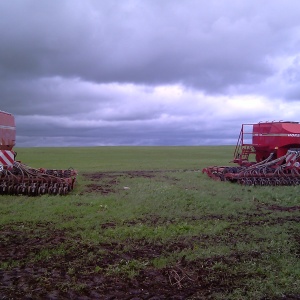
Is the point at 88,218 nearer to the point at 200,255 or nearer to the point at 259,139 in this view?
the point at 200,255

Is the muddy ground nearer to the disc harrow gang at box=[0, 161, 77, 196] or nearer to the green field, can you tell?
the green field

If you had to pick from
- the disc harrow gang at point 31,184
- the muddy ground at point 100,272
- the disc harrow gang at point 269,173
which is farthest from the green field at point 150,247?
the disc harrow gang at point 269,173

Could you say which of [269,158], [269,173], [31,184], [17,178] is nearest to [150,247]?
[31,184]

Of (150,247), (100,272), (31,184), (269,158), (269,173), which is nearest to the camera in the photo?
(100,272)

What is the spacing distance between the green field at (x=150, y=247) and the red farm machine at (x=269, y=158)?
4.36 metres

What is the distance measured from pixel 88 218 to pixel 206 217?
2977 mm

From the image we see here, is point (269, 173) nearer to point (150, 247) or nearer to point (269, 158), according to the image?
point (269, 158)

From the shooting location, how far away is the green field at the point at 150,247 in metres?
5.04

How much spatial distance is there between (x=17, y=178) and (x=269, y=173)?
10613 millimetres

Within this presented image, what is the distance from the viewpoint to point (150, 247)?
6969 millimetres

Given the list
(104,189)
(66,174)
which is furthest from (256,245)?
(66,174)

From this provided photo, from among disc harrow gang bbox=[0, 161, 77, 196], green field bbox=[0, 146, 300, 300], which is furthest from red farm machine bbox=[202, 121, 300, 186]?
disc harrow gang bbox=[0, 161, 77, 196]

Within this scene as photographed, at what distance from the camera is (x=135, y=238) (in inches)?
298

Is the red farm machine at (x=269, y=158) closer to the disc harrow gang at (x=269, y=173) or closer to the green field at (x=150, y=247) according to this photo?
the disc harrow gang at (x=269, y=173)
